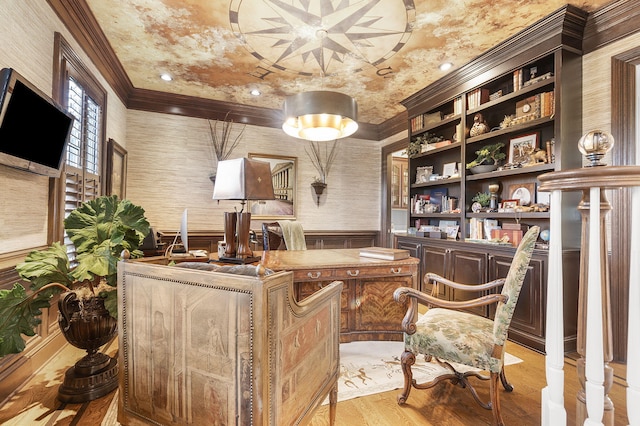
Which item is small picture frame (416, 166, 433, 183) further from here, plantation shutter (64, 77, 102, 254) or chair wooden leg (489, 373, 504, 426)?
plantation shutter (64, 77, 102, 254)

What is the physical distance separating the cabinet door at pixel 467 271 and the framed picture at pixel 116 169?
4.14 metres

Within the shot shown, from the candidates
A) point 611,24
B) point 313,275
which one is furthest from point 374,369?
point 611,24

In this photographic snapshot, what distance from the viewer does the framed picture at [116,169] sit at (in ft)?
12.0

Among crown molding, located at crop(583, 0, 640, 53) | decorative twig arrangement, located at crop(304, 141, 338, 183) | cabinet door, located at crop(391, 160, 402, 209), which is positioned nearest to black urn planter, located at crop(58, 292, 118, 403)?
decorative twig arrangement, located at crop(304, 141, 338, 183)

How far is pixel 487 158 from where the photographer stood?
3.45 m

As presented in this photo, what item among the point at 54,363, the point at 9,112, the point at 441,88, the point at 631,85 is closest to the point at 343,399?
the point at 54,363

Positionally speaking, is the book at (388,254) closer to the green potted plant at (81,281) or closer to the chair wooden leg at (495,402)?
the chair wooden leg at (495,402)

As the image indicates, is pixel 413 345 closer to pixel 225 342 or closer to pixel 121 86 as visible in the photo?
pixel 225 342

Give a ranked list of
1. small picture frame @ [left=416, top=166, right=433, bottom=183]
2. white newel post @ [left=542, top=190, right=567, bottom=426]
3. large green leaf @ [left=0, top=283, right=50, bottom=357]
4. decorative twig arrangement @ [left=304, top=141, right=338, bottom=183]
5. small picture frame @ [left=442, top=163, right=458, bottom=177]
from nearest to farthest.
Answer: white newel post @ [left=542, top=190, right=567, bottom=426] < large green leaf @ [left=0, top=283, right=50, bottom=357] < small picture frame @ [left=442, top=163, right=458, bottom=177] < small picture frame @ [left=416, top=166, right=433, bottom=183] < decorative twig arrangement @ [left=304, top=141, right=338, bottom=183]

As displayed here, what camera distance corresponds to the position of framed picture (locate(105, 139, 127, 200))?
366 cm

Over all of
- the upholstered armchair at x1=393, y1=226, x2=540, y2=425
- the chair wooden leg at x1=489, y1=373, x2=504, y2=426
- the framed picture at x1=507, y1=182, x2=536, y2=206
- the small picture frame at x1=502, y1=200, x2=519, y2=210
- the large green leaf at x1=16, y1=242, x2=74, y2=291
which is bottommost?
the chair wooden leg at x1=489, y1=373, x2=504, y2=426

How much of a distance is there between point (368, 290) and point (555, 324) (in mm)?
1865

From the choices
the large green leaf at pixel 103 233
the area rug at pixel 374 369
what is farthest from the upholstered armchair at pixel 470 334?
the large green leaf at pixel 103 233

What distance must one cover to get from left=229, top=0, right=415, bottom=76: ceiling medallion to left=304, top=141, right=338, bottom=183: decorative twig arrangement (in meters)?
1.89
